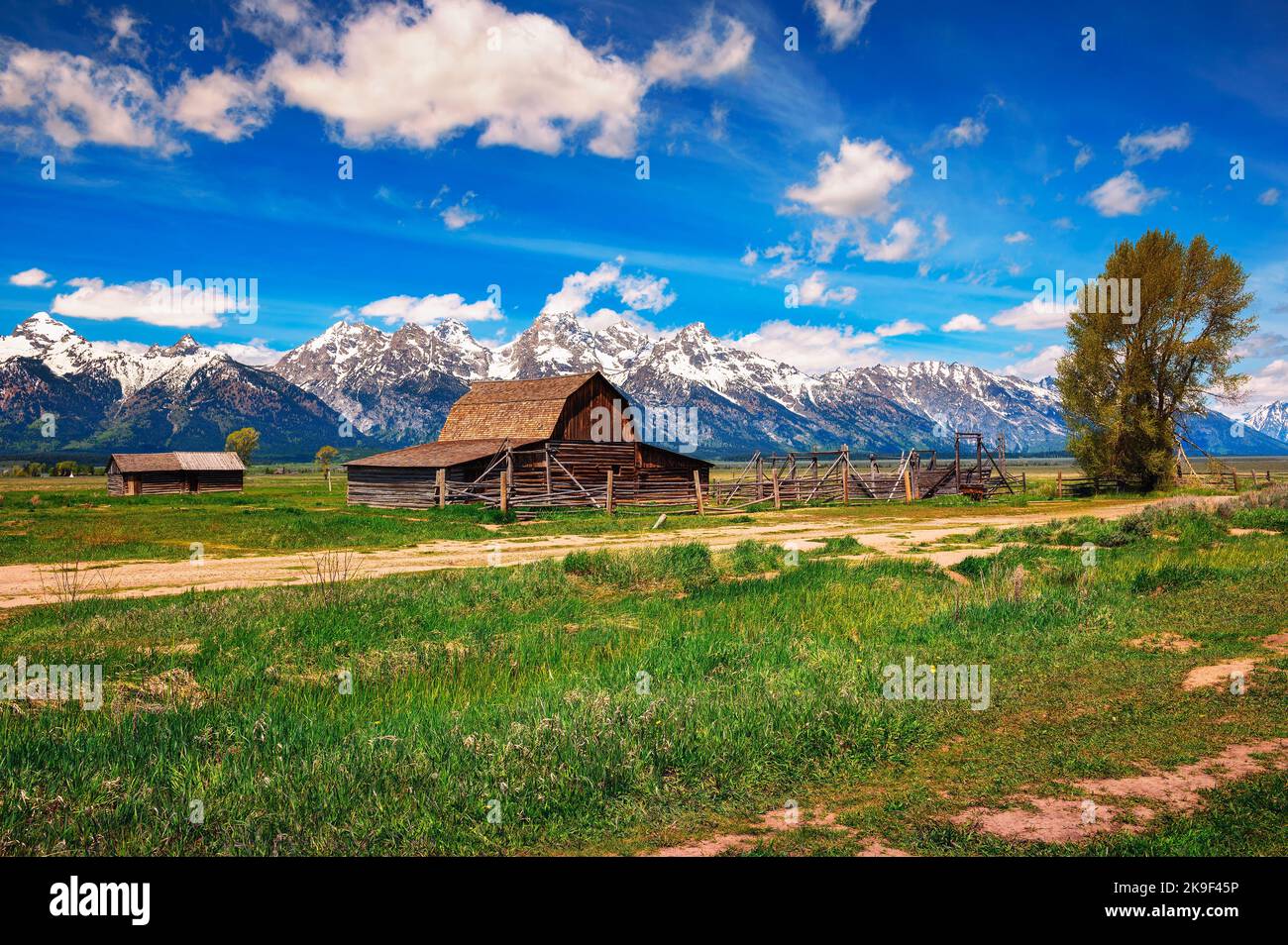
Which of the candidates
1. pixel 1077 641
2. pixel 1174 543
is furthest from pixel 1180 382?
pixel 1077 641

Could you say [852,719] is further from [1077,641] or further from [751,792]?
[1077,641]

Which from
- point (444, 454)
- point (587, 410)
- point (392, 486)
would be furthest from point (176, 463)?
point (587, 410)

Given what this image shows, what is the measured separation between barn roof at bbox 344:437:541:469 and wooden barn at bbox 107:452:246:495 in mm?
29652

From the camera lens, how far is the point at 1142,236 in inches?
1812

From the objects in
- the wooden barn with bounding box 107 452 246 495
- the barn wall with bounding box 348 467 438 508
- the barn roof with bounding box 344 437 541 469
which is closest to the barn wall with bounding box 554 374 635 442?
the barn roof with bounding box 344 437 541 469

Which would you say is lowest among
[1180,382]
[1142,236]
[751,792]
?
[751,792]

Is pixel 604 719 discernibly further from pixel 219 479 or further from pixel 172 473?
pixel 219 479

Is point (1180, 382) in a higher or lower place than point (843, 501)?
higher

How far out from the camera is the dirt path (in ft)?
60.2

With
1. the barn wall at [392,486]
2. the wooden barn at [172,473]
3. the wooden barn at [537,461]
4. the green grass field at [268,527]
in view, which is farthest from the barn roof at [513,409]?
the wooden barn at [172,473]

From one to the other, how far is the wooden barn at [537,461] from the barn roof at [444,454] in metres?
0.08

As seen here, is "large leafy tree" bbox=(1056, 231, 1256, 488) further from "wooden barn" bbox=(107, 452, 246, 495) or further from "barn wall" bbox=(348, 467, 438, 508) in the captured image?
"wooden barn" bbox=(107, 452, 246, 495)

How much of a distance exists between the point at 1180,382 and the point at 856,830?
51.0 m
